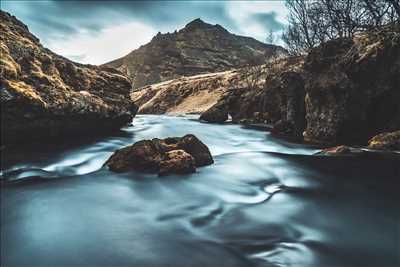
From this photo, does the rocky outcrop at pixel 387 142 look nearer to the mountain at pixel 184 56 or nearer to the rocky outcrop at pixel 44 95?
the rocky outcrop at pixel 44 95

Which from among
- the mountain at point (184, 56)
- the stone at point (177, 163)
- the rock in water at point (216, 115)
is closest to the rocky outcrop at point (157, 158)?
the stone at point (177, 163)

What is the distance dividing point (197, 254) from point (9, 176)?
6.83 meters

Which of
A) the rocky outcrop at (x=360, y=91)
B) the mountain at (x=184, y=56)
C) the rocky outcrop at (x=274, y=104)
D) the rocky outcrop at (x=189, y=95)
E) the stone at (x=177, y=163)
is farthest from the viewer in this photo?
the mountain at (x=184, y=56)

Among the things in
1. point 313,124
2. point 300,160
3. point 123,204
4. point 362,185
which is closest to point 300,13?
point 313,124

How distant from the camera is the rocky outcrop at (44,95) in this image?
1202 cm

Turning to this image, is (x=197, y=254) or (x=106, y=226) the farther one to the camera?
(x=106, y=226)

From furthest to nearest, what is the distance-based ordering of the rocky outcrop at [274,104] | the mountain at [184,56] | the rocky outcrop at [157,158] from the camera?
the mountain at [184,56] < the rocky outcrop at [274,104] < the rocky outcrop at [157,158]

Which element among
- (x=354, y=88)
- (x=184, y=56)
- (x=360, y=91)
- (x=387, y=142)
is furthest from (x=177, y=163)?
(x=184, y=56)

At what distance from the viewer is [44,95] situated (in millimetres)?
13219

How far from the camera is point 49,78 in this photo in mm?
14195

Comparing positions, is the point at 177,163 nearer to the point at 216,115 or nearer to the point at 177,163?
the point at 177,163

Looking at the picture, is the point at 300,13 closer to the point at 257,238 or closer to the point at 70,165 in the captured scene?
the point at 70,165

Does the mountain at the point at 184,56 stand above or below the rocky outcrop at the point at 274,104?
above

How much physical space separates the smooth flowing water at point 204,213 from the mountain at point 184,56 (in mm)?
116565
